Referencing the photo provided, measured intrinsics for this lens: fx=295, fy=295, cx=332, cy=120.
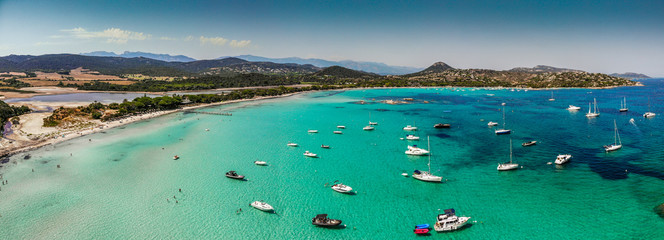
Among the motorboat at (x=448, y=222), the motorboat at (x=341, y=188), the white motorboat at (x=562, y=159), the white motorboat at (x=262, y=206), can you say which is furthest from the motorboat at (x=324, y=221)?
the white motorboat at (x=562, y=159)

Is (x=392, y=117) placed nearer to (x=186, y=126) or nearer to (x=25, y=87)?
(x=186, y=126)

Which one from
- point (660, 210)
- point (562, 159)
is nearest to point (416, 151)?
point (562, 159)

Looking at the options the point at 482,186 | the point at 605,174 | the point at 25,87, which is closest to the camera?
the point at 482,186

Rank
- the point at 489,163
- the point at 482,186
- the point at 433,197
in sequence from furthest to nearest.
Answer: the point at 489,163 < the point at 482,186 < the point at 433,197

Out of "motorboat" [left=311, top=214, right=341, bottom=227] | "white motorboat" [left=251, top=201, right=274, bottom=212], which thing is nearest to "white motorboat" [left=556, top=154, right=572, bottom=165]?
"motorboat" [left=311, top=214, right=341, bottom=227]

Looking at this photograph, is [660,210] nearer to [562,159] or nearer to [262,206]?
[562,159]

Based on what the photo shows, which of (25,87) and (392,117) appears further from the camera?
(25,87)

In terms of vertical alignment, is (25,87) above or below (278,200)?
above

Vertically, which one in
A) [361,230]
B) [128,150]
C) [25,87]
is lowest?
[361,230]

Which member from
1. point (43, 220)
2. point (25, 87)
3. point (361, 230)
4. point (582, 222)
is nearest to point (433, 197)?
point (361, 230)
